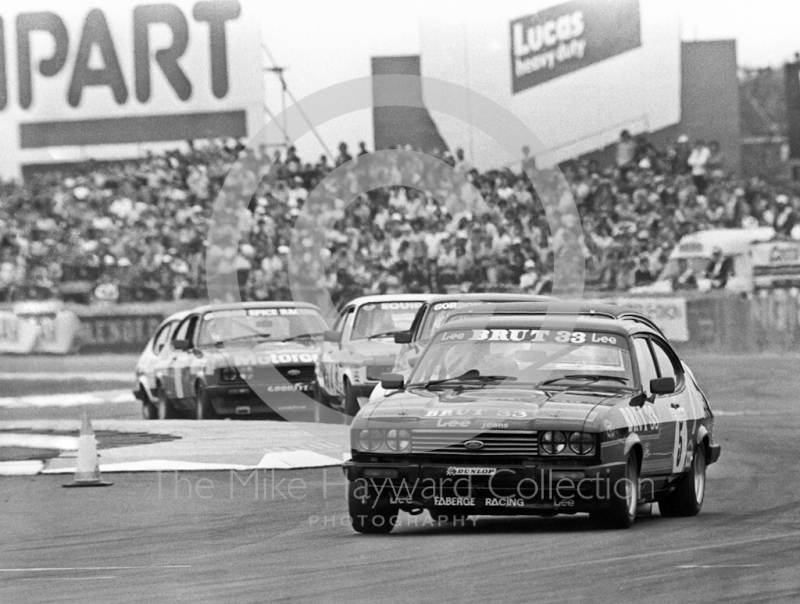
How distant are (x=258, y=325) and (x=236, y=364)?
3.55 feet

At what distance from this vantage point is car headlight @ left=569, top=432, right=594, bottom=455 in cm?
865

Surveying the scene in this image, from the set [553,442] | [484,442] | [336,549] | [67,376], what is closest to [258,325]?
[484,442]

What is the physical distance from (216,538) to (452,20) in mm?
28535

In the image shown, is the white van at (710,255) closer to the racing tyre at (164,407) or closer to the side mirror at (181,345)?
the racing tyre at (164,407)

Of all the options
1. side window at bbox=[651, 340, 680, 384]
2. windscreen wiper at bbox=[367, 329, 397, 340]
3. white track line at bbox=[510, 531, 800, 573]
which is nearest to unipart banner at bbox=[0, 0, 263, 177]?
windscreen wiper at bbox=[367, 329, 397, 340]

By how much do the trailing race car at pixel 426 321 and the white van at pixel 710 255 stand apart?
504 inches

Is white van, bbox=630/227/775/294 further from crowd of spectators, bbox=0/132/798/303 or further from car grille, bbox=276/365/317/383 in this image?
car grille, bbox=276/365/317/383

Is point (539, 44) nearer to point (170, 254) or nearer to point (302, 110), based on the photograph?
point (302, 110)

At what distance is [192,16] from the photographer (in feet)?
126

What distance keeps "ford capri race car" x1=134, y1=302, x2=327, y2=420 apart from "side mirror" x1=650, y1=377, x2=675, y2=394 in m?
8.89

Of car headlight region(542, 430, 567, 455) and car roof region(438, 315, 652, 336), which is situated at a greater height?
car roof region(438, 315, 652, 336)

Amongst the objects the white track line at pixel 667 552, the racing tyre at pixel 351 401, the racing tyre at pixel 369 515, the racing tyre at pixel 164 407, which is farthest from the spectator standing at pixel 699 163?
the racing tyre at pixel 369 515

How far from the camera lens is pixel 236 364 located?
17859 mm

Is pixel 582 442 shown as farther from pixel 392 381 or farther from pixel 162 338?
pixel 162 338
